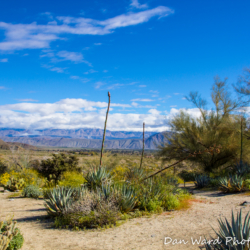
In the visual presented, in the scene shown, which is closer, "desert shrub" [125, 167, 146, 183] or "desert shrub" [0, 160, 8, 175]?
"desert shrub" [125, 167, 146, 183]

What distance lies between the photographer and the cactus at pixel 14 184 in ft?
49.6

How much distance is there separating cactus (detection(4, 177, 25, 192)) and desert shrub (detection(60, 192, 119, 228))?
9398 millimetres

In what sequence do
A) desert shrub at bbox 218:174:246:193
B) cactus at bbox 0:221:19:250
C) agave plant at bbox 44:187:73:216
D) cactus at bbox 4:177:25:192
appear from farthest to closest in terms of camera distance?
cactus at bbox 4:177:25:192
desert shrub at bbox 218:174:246:193
agave plant at bbox 44:187:73:216
cactus at bbox 0:221:19:250

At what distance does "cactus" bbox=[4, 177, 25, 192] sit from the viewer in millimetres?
15125

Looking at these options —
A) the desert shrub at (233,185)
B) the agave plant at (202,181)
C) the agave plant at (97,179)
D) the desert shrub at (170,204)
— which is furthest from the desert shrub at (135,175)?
the agave plant at (202,181)

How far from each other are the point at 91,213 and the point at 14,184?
1060 cm

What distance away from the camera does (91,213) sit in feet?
22.3

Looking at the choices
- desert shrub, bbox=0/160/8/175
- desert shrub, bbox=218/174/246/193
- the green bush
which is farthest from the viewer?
desert shrub, bbox=0/160/8/175

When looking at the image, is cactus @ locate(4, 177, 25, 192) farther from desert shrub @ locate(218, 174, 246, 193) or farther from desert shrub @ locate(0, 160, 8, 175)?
desert shrub @ locate(218, 174, 246, 193)

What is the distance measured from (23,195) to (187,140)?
1290cm

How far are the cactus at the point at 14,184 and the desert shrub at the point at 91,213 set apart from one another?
30.8 ft

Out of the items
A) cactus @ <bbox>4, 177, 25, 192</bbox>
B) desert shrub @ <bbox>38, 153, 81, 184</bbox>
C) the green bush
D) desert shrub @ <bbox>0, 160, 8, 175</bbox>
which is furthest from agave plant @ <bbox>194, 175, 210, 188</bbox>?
desert shrub @ <bbox>0, 160, 8, 175</bbox>

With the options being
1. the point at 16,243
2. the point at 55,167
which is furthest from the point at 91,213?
the point at 55,167

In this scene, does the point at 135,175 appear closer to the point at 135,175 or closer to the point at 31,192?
the point at 135,175
